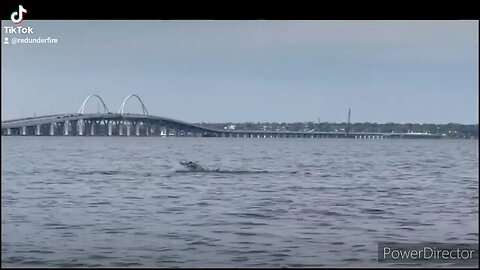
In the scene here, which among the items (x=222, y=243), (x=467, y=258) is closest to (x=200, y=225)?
(x=222, y=243)

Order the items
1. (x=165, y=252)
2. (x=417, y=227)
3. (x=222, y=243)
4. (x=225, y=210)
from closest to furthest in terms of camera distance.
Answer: (x=165, y=252) → (x=222, y=243) → (x=417, y=227) → (x=225, y=210)

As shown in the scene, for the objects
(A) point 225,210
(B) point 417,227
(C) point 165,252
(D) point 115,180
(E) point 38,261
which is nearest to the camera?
(E) point 38,261
